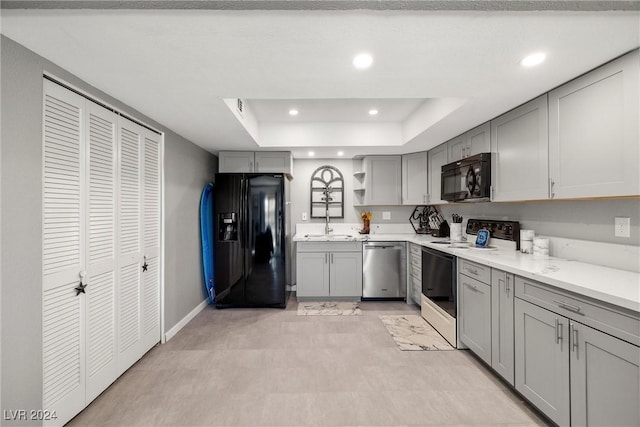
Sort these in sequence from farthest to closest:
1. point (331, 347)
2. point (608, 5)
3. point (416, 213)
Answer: point (416, 213), point (331, 347), point (608, 5)

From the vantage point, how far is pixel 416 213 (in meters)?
4.36

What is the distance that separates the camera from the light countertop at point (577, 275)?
4.00 ft

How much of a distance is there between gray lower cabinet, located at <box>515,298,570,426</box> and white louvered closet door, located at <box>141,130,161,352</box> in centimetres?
292

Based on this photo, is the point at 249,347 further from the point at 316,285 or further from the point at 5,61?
the point at 5,61

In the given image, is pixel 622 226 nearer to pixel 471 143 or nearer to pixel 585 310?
pixel 585 310

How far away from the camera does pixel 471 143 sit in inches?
112

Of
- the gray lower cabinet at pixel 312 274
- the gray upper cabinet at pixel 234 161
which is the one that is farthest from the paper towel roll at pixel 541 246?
the gray upper cabinet at pixel 234 161

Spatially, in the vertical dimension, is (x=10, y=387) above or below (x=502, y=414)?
above

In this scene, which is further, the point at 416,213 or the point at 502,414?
the point at 416,213

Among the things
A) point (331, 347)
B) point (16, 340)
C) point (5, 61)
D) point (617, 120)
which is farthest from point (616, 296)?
point (5, 61)

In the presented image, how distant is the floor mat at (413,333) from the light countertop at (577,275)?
93cm

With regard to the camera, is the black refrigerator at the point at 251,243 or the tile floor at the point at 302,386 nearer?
the tile floor at the point at 302,386

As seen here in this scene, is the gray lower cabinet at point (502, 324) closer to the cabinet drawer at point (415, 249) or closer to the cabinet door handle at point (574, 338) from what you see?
the cabinet door handle at point (574, 338)

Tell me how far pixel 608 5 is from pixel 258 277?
3.60 meters
